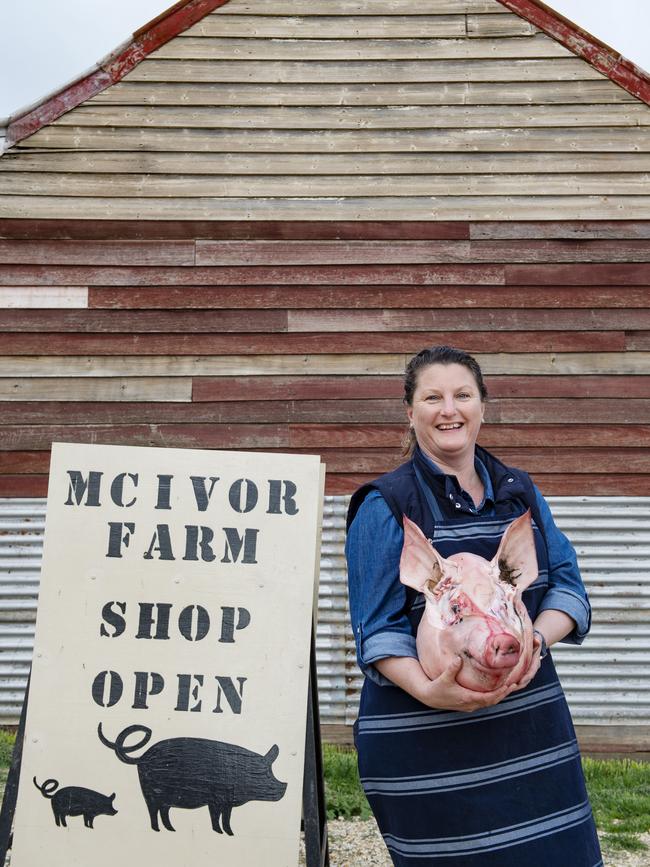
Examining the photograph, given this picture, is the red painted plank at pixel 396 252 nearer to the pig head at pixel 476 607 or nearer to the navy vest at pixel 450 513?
the navy vest at pixel 450 513

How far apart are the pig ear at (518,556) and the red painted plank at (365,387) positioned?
330cm

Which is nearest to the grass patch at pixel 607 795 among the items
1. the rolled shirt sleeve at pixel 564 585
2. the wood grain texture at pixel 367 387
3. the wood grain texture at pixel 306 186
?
the wood grain texture at pixel 367 387

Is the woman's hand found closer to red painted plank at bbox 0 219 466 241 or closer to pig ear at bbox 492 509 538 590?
pig ear at bbox 492 509 538 590

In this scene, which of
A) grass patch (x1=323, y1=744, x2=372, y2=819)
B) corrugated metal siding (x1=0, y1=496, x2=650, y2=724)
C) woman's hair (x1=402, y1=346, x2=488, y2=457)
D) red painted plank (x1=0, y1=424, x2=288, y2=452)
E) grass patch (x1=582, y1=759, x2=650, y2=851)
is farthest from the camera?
red painted plank (x1=0, y1=424, x2=288, y2=452)

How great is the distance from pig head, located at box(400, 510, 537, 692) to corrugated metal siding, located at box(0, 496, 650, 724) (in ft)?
10.5

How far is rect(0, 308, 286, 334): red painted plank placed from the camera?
5113 millimetres

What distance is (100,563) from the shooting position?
242cm

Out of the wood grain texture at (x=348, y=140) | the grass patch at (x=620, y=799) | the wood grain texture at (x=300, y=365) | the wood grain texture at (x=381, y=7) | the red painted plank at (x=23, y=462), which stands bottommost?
the grass patch at (x=620, y=799)

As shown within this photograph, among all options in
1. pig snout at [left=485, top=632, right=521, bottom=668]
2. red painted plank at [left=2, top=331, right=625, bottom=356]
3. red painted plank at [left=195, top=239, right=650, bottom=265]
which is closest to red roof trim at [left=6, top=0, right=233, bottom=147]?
red painted plank at [left=195, top=239, right=650, bottom=265]

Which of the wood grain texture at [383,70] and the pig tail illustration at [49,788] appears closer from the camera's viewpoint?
the pig tail illustration at [49,788]

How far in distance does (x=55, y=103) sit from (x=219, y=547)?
12.5 ft

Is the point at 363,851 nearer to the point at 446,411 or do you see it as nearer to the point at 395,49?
the point at 446,411

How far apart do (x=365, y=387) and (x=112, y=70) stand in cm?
247

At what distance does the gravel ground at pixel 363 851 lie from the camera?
3312mm
